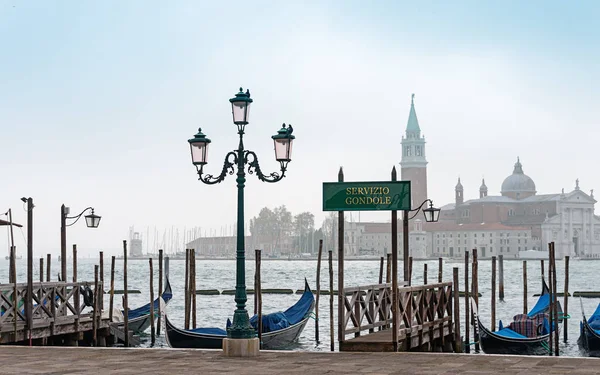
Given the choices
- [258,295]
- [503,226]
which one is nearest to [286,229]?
[503,226]

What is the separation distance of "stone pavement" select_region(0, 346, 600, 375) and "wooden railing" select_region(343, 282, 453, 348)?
5.15ft

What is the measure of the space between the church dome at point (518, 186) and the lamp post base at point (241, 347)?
118068 mm

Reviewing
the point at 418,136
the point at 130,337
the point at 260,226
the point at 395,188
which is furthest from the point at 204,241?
the point at 395,188

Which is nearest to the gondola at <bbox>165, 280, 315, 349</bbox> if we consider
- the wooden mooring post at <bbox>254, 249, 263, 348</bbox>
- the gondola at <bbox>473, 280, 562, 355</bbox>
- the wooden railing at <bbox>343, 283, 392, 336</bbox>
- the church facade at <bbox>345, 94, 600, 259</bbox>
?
the wooden mooring post at <bbox>254, 249, 263, 348</bbox>

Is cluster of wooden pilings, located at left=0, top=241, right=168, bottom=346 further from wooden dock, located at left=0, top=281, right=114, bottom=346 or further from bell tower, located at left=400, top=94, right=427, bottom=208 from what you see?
bell tower, located at left=400, top=94, right=427, bottom=208

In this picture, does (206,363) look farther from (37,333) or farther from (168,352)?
(37,333)

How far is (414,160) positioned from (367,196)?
119 metres

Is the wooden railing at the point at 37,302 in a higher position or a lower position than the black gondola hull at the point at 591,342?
higher

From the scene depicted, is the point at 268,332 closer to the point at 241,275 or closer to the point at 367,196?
the point at 367,196

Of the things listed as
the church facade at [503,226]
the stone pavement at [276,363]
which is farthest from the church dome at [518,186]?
the stone pavement at [276,363]

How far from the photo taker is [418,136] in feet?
434

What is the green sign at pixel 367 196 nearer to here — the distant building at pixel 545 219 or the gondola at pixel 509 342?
the gondola at pixel 509 342

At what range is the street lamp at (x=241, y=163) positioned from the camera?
9.16 metres

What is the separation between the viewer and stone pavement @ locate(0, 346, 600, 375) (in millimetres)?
7832
